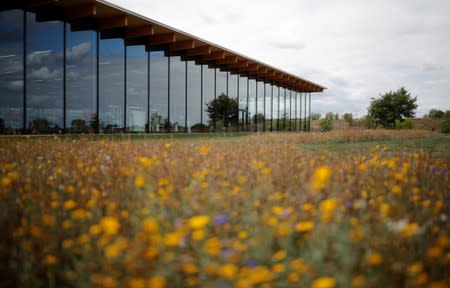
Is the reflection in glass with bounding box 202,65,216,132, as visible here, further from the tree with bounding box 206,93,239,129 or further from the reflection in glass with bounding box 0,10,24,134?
the reflection in glass with bounding box 0,10,24,134

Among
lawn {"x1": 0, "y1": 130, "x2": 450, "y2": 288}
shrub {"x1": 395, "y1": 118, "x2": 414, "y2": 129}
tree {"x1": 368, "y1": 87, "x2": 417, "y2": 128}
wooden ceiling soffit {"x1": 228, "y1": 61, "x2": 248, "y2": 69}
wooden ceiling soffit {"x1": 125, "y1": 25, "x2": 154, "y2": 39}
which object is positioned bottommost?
lawn {"x1": 0, "y1": 130, "x2": 450, "y2": 288}

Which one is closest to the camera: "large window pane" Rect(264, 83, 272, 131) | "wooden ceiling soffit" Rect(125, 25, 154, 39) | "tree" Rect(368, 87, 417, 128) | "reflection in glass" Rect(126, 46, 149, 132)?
"wooden ceiling soffit" Rect(125, 25, 154, 39)

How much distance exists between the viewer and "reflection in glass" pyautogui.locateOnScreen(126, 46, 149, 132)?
46.8 ft

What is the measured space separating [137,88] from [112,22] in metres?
3.05

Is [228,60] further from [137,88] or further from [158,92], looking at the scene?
[137,88]

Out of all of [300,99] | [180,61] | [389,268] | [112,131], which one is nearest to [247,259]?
[389,268]

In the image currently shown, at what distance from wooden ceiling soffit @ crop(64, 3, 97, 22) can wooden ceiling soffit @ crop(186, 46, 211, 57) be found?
6436 mm

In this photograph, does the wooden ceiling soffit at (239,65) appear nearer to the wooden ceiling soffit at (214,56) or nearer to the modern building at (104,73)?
the modern building at (104,73)

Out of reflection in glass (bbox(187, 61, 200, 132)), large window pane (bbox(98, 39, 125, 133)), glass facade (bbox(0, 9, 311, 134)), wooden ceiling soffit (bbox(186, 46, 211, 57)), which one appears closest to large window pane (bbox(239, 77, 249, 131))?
glass facade (bbox(0, 9, 311, 134))

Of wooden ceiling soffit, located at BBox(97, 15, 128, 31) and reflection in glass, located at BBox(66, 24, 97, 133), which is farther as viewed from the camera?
wooden ceiling soffit, located at BBox(97, 15, 128, 31)

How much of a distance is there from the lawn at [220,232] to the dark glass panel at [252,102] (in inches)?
774

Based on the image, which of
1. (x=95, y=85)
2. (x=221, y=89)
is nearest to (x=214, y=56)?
(x=221, y=89)

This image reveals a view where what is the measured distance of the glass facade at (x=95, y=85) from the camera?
33.8 feet

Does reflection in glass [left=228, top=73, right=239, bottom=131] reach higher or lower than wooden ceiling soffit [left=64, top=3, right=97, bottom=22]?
lower
